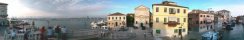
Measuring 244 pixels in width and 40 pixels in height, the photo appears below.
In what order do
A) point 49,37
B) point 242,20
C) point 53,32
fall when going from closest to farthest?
point 49,37 < point 53,32 < point 242,20

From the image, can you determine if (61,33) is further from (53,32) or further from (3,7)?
(3,7)

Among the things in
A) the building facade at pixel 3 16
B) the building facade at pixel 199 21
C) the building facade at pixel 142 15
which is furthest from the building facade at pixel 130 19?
the building facade at pixel 3 16

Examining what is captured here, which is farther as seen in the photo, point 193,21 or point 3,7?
point 3,7

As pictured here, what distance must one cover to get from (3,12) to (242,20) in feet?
128

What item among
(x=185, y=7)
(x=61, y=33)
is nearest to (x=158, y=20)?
(x=185, y=7)

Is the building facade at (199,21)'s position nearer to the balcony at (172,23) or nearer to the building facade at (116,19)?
the building facade at (116,19)

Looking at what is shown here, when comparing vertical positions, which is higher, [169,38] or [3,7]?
[3,7]

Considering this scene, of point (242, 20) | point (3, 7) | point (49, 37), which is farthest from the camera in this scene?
point (242, 20)

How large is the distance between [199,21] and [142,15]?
5662mm

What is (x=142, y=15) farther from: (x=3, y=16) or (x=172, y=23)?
(x=3, y=16)

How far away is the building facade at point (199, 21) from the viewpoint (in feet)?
110

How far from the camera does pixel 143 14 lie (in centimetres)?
3600

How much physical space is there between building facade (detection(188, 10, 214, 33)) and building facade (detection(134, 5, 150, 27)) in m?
4.13

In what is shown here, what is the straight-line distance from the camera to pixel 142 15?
35.8 meters
